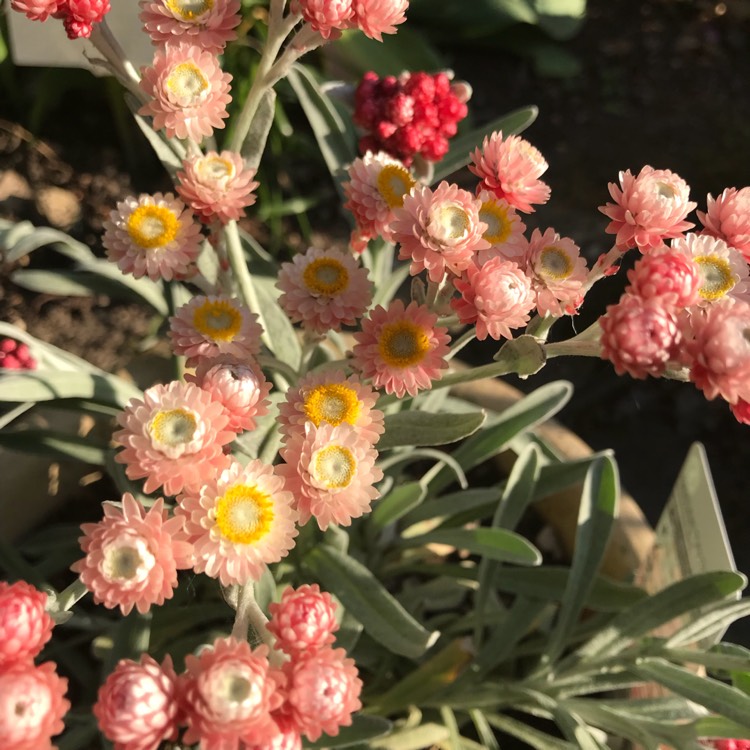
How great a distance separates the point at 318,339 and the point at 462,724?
21.5 inches

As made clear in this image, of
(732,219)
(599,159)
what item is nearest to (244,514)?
(732,219)

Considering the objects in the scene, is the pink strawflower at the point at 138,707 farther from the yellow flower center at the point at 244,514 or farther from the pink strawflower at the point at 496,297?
the pink strawflower at the point at 496,297

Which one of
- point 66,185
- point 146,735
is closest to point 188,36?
point 146,735

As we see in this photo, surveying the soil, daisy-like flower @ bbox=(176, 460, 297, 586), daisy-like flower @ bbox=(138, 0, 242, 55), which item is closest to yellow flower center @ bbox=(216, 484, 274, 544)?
daisy-like flower @ bbox=(176, 460, 297, 586)

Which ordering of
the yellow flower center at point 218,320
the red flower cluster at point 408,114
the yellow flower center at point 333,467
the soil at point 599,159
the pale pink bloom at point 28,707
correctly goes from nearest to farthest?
1. the pale pink bloom at point 28,707
2. the yellow flower center at point 333,467
3. the yellow flower center at point 218,320
4. the red flower cluster at point 408,114
5. the soil at point 599,159

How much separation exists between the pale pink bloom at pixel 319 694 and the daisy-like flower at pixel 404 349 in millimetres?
213

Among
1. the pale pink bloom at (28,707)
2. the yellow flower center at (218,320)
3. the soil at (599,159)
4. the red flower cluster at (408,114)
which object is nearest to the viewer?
the pale pink bloom at (28,707)

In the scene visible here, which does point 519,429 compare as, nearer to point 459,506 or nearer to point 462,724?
point 459,506

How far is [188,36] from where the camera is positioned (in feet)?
2.20

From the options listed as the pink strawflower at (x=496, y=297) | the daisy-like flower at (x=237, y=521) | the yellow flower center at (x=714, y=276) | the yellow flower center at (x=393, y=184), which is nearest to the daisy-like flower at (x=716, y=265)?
the yellow flower center at (x=714, y=276)

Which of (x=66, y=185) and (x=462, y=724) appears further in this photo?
(x=66, y=185)

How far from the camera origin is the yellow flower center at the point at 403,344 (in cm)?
63

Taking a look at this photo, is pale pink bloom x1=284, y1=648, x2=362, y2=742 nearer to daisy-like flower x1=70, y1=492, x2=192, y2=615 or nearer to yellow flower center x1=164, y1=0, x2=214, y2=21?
daisy-like flower x1=70, y1=492, x2=192, y2=615

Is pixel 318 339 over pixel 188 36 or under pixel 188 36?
under
